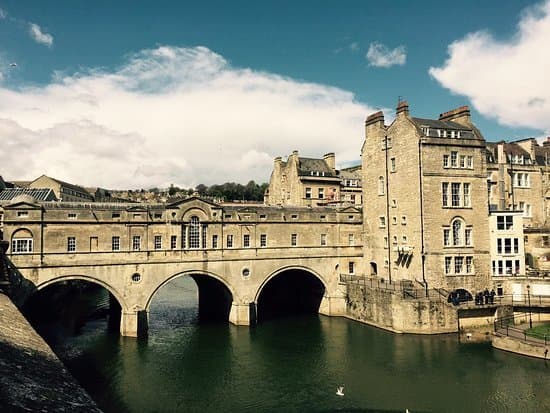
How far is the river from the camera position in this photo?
22531mm

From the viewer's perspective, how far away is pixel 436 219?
37.2 meters

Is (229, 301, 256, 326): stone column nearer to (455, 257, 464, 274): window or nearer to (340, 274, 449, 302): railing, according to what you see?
(340, 274, 449, 302): railing

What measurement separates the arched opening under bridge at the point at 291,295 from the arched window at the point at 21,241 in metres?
20.8

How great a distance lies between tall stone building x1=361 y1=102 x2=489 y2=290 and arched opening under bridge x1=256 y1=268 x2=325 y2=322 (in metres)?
7.36

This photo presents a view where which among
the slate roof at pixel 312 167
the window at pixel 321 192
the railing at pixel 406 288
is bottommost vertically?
the railing at pixel 406 288

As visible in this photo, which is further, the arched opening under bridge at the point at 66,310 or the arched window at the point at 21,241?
the arched opening under bridge at the point at 66,310

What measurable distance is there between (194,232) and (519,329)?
25568mm

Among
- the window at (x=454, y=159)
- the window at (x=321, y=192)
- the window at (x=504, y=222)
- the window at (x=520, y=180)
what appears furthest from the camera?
the window at (x=321, y=192)

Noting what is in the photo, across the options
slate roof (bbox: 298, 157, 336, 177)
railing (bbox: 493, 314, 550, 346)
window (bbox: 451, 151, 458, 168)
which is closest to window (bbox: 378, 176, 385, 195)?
window (bbox: 451, 151, 458, 168)

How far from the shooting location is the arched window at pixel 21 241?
31.4 meters

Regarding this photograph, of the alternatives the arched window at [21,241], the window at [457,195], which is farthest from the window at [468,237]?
the arched window at [21,241]

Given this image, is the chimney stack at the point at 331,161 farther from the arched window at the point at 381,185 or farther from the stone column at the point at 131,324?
the stone column at the point at 131,324

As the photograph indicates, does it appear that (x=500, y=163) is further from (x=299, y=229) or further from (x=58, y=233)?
(x=58, y=233)

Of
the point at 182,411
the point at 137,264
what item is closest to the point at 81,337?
the point at 137,264
